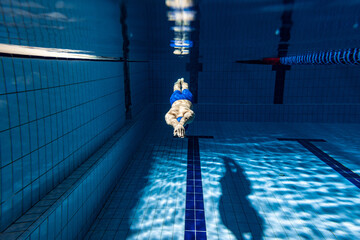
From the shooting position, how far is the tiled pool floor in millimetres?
2971

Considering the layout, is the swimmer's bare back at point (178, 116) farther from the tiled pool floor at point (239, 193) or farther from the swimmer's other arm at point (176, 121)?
the tiled pool floor at point (239, 193)

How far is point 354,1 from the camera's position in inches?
156

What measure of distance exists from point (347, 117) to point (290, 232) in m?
7.38

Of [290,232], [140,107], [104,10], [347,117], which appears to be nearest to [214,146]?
[140,107]

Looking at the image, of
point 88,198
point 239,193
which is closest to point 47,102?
point 88,198

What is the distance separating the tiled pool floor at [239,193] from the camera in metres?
2.97

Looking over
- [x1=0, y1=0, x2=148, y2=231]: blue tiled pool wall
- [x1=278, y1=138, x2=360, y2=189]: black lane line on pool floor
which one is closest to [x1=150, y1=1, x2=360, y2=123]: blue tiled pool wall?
Answer: [x1=278, y1=138, x2=360, y2=189]: black lane line on pool floor

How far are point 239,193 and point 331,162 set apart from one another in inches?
107

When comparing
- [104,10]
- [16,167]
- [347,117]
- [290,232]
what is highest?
[104,10]

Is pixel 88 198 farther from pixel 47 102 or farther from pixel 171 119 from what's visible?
pixel 171 119

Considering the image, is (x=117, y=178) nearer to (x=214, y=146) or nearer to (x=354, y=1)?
(x=214, y=146)

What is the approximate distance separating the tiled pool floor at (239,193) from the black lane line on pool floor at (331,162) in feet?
0.32

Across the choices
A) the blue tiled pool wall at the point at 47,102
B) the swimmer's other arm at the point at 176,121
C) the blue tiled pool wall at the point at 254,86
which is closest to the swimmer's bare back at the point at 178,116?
the swimmer's other arm at the point at 176,121

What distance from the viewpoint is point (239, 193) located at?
3.83 m
